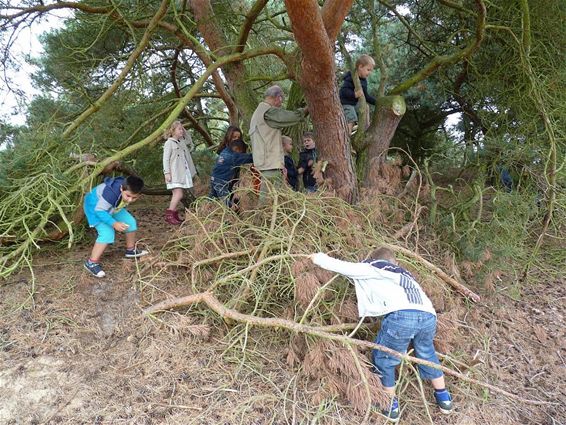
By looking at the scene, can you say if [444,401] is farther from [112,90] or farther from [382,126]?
[112,90]

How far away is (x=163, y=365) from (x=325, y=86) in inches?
106

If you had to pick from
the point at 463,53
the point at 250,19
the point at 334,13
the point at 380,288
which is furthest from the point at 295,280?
the point at 463,53

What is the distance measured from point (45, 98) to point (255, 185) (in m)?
3.84

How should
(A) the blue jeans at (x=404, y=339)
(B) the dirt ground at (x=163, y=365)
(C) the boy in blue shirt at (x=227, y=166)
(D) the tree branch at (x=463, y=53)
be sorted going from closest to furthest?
1. (B) the dirt ground at (x=163, y=365)
2. (A) the blue jeans at (x=404, y=339)
3. (D) the tree branch at (x=463, y=53)
4. (C) the boy in blue shirt at (x=227, y=166)

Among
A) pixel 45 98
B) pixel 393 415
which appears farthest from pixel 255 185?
pixel 45 98

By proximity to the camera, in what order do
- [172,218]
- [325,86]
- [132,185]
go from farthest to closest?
[172,218] → [325,86] → [132,185]

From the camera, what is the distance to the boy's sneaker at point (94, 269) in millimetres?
3561

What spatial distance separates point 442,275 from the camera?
144 inches

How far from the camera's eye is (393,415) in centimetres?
274

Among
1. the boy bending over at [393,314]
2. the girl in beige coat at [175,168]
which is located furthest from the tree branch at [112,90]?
the boy bending over at [393,314]

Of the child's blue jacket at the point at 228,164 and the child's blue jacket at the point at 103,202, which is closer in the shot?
the child's blue jacket at the point at 103,202

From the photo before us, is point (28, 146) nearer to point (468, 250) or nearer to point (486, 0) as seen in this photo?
point (468, 250)

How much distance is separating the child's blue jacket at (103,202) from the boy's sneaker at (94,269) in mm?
345

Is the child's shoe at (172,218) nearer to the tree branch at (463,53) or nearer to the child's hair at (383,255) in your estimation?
the child's hair at (383,255)
